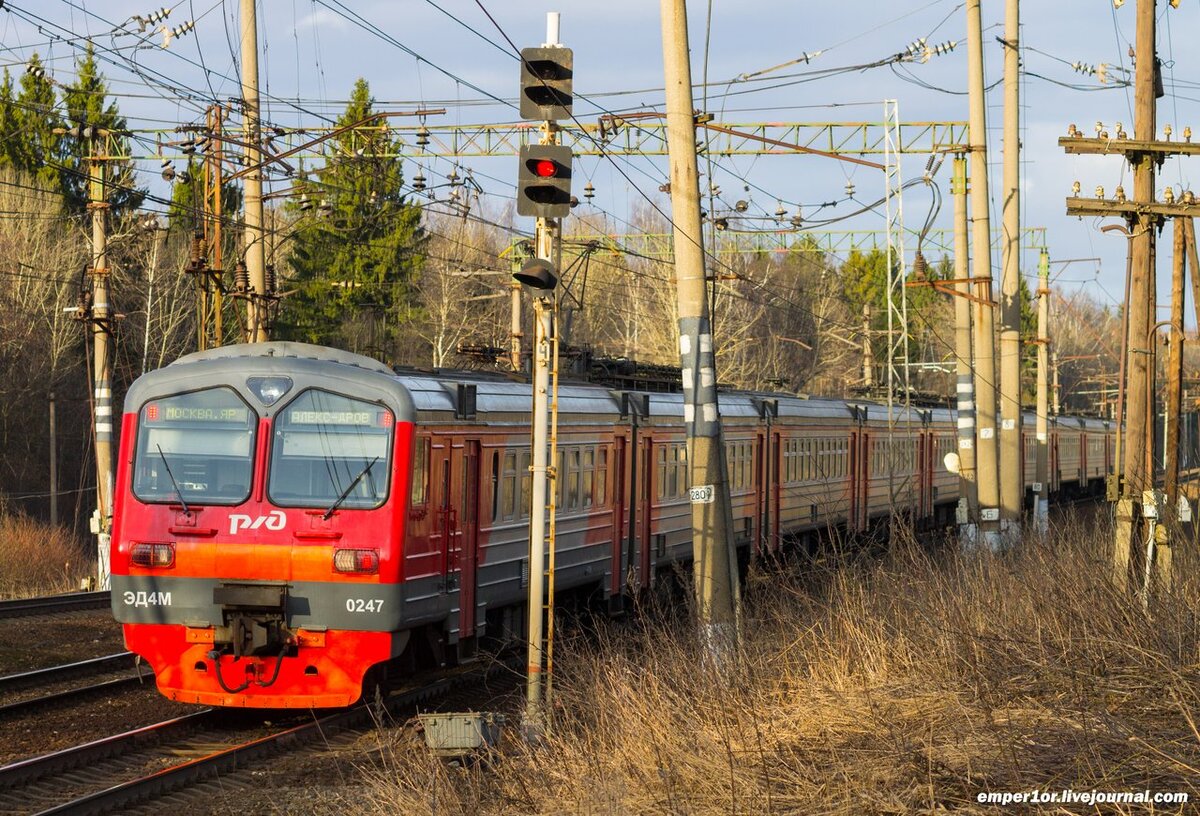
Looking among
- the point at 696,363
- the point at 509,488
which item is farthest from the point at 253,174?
the point at 696,363

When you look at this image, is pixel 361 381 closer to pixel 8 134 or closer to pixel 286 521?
pixel 286 521

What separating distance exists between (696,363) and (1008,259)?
1271cm

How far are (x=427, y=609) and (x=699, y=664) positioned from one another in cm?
272

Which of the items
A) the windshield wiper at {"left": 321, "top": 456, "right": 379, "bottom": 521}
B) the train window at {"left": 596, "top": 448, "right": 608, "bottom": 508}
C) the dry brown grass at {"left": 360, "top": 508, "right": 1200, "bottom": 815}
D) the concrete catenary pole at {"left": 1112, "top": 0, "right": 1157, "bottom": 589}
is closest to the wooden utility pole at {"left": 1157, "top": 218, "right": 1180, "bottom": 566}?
the concrete catenary pole at {"left": 1112, "top": 0, "right": 1157, "bottom": 589}

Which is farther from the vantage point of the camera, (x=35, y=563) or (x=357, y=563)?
(x=35, y=563)

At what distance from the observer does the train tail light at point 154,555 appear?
Result: 36.7 ft

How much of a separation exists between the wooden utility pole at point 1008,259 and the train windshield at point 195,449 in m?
14.8

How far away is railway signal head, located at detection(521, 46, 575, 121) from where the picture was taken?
10.2 meters

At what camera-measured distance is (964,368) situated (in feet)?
73.4

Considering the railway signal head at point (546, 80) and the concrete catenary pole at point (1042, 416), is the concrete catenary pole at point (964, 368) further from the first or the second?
the railway signal head at point (546, 80)

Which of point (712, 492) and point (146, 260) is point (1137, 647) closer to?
point (712, 492)

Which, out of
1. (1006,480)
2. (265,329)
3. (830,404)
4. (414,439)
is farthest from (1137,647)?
(830,404)

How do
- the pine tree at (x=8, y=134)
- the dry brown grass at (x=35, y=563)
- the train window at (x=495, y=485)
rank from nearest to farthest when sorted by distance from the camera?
the train window at (x=495, y=485)
the dry brown grass at (x=35, y=563)
the pine tree at (x=8, y=134)

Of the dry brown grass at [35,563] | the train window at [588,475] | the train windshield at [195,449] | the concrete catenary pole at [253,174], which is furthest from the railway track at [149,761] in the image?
the dry brown grass at [35,563]
